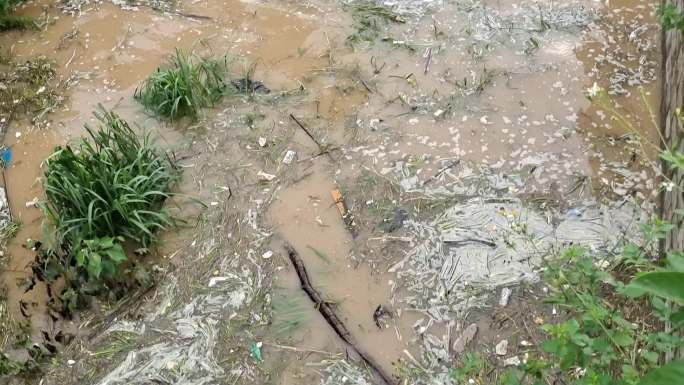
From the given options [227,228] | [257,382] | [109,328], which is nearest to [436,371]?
[257,382]

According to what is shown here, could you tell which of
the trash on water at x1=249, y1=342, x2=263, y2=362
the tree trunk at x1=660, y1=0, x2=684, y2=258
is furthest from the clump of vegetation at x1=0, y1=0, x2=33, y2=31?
the tree trunk at x1=660, y1=0, x2=684, y2=258

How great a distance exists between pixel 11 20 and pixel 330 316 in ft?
11.5

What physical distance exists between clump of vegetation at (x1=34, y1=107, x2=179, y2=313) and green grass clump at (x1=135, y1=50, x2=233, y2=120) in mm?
491

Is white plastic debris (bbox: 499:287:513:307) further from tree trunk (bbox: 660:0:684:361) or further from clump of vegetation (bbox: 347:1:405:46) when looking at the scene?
Answer: clump of vegetation (bbox: 347:1:405:46)

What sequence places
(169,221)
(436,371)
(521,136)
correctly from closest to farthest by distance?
1. (436,371)
2. (169,221)
3. (521,136)

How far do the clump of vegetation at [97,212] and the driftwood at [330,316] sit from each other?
2.44 ft

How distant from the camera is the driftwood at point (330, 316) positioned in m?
2.96

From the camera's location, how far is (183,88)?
4.05 meters

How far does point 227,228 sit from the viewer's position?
11.7 feet

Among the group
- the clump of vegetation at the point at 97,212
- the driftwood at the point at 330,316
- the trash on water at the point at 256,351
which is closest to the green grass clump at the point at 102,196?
the clump of vegetation at the point at 97,212

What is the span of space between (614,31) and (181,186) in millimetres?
2931

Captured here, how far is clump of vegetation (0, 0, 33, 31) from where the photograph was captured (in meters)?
4.83

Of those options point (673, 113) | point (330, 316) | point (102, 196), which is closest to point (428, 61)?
point (673, 113)

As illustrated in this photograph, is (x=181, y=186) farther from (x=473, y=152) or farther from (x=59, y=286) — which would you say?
(x=473, y=152)
